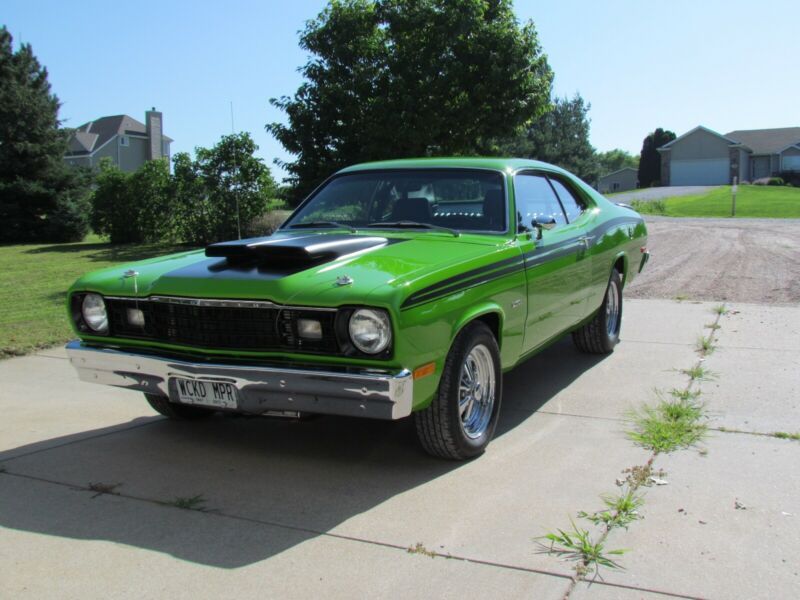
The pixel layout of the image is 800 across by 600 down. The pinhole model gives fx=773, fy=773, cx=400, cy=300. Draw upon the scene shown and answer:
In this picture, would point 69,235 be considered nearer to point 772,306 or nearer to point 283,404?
point 772,306

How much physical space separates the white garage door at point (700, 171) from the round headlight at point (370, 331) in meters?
73.3

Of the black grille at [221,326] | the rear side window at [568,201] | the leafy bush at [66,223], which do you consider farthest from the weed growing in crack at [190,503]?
the leafy bush at [66,223]

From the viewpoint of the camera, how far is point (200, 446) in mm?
4652

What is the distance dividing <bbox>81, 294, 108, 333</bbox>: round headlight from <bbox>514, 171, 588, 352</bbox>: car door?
250 cm

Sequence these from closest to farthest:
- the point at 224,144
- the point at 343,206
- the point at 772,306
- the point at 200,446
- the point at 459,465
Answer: the point at 459,465 < the point at 200,446 < the point at 343,206 < the point at 772,306 < the point at 224,144

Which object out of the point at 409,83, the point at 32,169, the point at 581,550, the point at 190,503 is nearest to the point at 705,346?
the point at 581,550

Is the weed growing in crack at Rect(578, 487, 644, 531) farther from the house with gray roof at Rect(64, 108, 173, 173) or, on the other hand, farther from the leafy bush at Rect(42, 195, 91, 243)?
the house with gray roof at Rect(64, 108, 173, 173)

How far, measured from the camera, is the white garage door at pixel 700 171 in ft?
230

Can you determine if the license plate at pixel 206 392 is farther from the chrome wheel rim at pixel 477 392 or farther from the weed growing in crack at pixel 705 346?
the weed growing in crack at pixel 705 346

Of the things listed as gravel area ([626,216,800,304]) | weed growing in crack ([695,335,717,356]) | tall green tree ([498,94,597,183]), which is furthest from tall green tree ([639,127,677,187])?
weed growing in crack ([695,335,717,356])

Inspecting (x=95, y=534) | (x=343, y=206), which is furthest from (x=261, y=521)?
(x=343, y=206)

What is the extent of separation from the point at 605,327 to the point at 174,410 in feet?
12.0

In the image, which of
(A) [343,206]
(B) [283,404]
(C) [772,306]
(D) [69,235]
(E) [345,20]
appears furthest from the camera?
(D) [69,235]

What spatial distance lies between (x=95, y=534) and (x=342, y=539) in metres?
1.10
